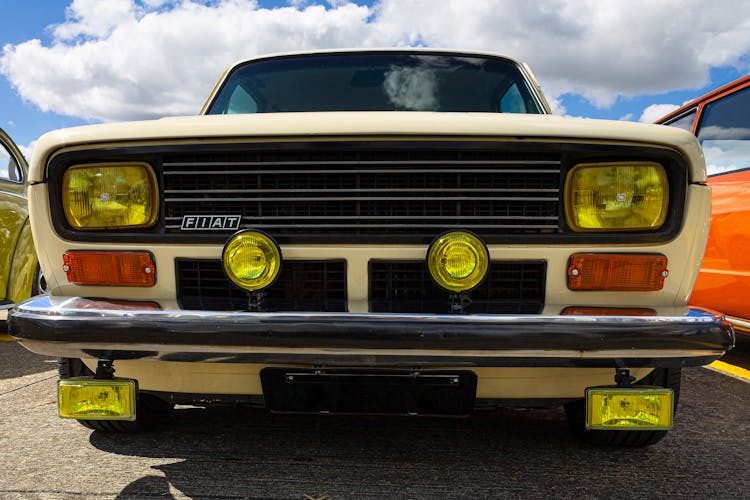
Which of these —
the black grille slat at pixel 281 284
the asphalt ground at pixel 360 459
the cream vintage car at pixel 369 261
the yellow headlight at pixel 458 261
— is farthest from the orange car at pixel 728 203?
the black grille slat at pixel 281 284

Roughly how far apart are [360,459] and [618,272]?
1102mm

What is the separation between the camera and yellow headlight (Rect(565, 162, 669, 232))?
1.73m

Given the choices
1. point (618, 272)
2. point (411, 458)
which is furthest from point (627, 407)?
point (411, 458)

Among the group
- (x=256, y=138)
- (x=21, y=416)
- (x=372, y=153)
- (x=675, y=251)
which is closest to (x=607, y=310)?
(x=675, y=251)

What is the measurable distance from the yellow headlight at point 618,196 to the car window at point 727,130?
1.93m

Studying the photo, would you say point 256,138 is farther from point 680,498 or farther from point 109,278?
point 680,498

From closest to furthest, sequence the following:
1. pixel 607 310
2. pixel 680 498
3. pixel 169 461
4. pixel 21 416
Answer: pixel 607 310, pixel 680 498, pixel 169 461, pixel 21 416

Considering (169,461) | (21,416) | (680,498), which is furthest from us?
(21,416)

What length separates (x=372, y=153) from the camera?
5.74ft

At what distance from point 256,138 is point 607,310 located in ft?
3.81

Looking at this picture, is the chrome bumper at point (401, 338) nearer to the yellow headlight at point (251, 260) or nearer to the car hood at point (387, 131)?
the yellow headlight at point (251, 260)

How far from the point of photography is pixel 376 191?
175 centimetres

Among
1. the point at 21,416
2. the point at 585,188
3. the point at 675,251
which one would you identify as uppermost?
the point at 585,188

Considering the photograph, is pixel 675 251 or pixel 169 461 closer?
pixel 675 251
